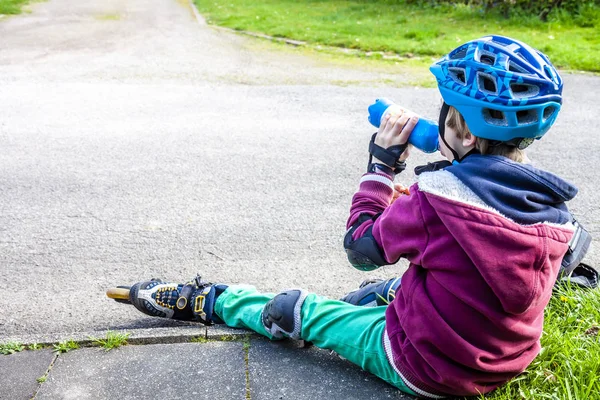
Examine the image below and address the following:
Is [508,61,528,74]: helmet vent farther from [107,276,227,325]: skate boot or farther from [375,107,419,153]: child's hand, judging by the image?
[107,276,227,325]: skate boot

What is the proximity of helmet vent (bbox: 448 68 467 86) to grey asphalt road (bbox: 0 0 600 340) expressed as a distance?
5.27 feet

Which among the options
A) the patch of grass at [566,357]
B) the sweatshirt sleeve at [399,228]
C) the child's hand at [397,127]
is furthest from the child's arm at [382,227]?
the patch of grass at [566,357]

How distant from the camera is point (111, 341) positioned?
2.91 metres

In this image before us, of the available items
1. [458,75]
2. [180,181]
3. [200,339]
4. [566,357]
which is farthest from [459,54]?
[180,181]

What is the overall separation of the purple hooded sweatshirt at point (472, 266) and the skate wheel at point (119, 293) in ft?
4.40

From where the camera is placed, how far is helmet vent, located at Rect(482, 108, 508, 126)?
2260mm

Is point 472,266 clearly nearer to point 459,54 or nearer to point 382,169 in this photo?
point 382,169

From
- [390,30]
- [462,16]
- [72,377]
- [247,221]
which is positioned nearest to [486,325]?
[72,377]

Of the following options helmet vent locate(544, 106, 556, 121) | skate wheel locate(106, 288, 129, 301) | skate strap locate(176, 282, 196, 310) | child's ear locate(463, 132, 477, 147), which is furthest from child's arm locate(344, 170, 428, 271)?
skate wheel locate(106, 288, 129, 301)

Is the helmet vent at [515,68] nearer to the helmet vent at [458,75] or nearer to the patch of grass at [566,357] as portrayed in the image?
the helmet vent at [458,75]

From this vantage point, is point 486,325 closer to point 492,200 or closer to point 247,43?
point 492,200

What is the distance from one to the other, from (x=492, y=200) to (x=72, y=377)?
1.74 meters

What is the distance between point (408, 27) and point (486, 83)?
34.1 feet

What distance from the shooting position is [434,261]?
228cm
